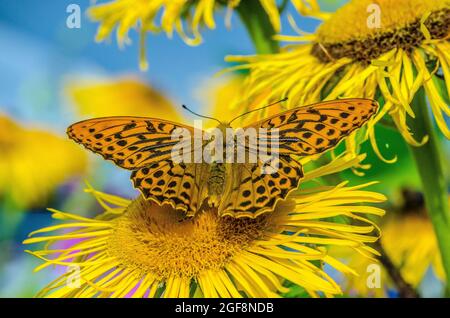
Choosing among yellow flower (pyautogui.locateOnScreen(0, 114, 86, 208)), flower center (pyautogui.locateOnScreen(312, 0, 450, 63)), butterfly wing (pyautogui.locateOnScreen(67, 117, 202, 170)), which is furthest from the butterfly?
yellow flower (pyautogui.locateOnScreen(0, 114, 86, 208))

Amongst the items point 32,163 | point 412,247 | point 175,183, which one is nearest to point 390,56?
point 175,183

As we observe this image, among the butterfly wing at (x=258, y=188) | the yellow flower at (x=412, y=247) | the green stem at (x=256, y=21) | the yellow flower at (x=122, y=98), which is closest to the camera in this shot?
the butterfly wing at (x=258, y=188)

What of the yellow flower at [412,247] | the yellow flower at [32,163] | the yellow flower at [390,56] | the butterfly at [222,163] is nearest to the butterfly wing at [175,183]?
the butterfly at [222,163]

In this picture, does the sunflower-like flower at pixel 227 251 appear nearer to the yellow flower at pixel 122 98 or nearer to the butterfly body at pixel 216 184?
the butterfly body at pixel 216 184

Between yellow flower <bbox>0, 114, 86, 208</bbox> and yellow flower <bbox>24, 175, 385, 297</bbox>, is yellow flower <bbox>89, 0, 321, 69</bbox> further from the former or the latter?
yellow flower <bbox>0, 114, 86, 208</bbox>

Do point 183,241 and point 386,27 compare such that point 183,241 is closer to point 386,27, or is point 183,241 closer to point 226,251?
point 226,251
